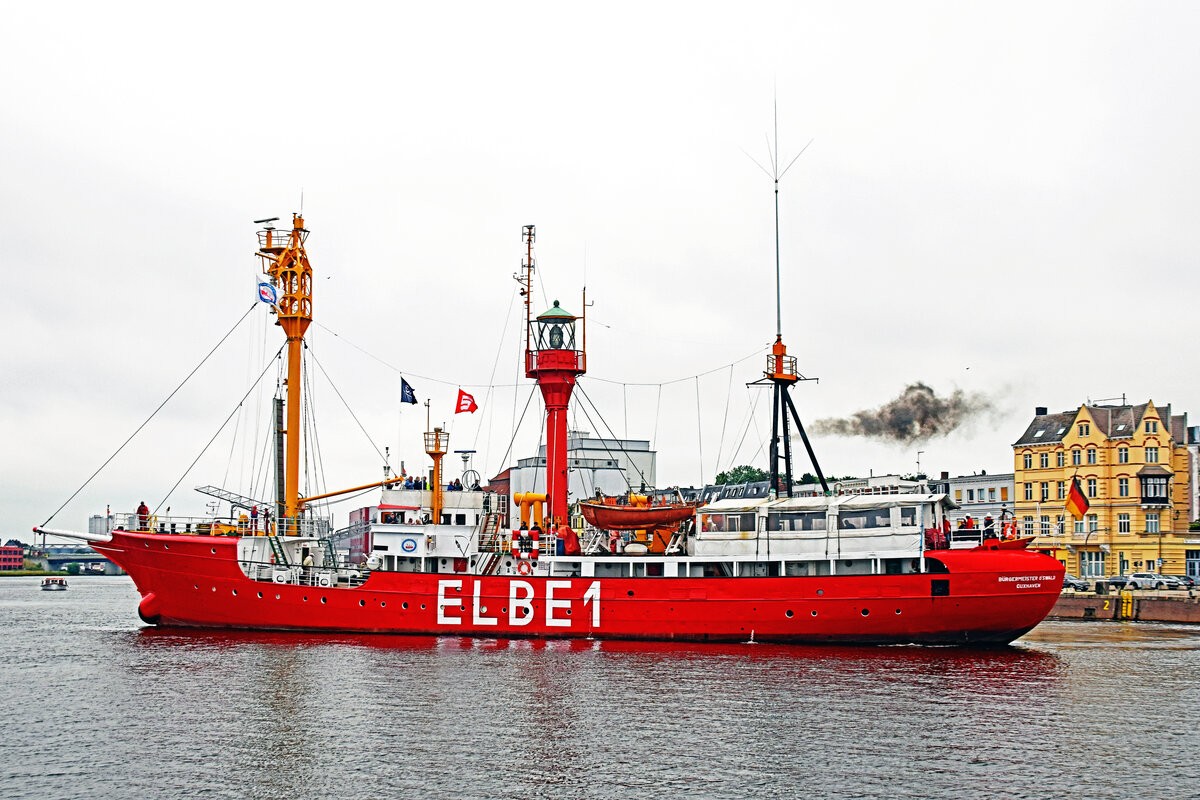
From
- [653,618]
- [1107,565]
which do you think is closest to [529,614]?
[653,618]

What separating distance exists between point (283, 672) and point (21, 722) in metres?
8.61

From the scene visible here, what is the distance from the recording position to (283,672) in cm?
3722

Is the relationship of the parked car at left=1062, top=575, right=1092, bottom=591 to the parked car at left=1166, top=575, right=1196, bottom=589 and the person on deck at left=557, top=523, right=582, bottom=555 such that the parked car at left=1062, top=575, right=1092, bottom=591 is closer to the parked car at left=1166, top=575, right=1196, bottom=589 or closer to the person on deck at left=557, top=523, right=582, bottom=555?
the parked car at left=1166, top=575, right=1196, bottom=589

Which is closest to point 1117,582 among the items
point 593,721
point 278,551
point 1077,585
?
point 1077,585

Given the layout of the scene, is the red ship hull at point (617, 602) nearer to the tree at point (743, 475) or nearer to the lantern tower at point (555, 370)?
the lantern tower at point (555, 370)

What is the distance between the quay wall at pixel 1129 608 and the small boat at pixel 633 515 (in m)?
26.8

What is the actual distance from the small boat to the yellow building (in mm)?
40105

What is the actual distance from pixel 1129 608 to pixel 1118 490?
749 inches

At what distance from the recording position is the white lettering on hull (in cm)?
4584

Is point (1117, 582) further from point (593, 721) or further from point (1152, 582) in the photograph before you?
point (593, 721)

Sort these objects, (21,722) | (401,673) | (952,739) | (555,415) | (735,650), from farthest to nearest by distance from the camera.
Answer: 1. (555,415)
2. (735,650)
3. (401,673)
4. (21,722)
5. (952,739)

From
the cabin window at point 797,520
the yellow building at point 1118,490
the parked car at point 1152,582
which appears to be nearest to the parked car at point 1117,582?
the parked car at point 1152,582

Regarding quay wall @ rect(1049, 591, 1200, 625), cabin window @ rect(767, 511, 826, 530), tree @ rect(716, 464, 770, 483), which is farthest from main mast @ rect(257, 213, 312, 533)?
tree @ rect(716, 464, 770, 483)

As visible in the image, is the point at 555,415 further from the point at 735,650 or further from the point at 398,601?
the point at 735,650
